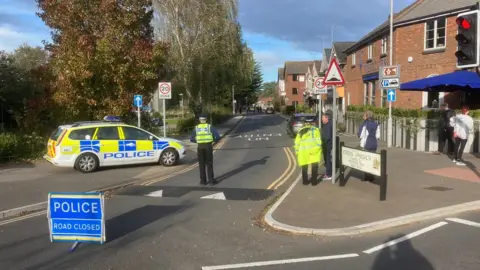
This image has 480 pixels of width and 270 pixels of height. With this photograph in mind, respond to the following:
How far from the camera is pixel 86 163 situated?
523 inches

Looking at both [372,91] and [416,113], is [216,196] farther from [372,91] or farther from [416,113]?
[372,91]

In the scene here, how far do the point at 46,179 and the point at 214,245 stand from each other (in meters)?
7.76

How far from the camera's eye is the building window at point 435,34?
23266 mm

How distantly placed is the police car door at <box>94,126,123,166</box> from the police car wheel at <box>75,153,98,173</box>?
22cm

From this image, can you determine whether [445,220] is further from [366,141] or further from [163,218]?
[163,218]

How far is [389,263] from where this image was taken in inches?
206

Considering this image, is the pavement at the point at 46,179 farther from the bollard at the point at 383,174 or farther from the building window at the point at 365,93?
the building window at the point at 365,93

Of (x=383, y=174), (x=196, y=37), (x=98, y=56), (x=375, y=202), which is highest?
(x=196, y=37)

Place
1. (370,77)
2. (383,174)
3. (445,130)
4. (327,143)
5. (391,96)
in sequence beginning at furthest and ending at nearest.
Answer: (370,77)
(391,96)
(445,130)
(327,143)
(383,174)

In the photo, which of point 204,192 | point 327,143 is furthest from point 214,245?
point 327,143

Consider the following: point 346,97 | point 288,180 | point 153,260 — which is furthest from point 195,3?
point 153,260

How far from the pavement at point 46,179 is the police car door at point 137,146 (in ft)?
1.07

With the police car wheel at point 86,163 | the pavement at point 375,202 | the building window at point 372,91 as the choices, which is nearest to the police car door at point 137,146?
the police car wheel at point 86,163

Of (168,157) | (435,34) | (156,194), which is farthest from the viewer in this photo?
(435,34)
